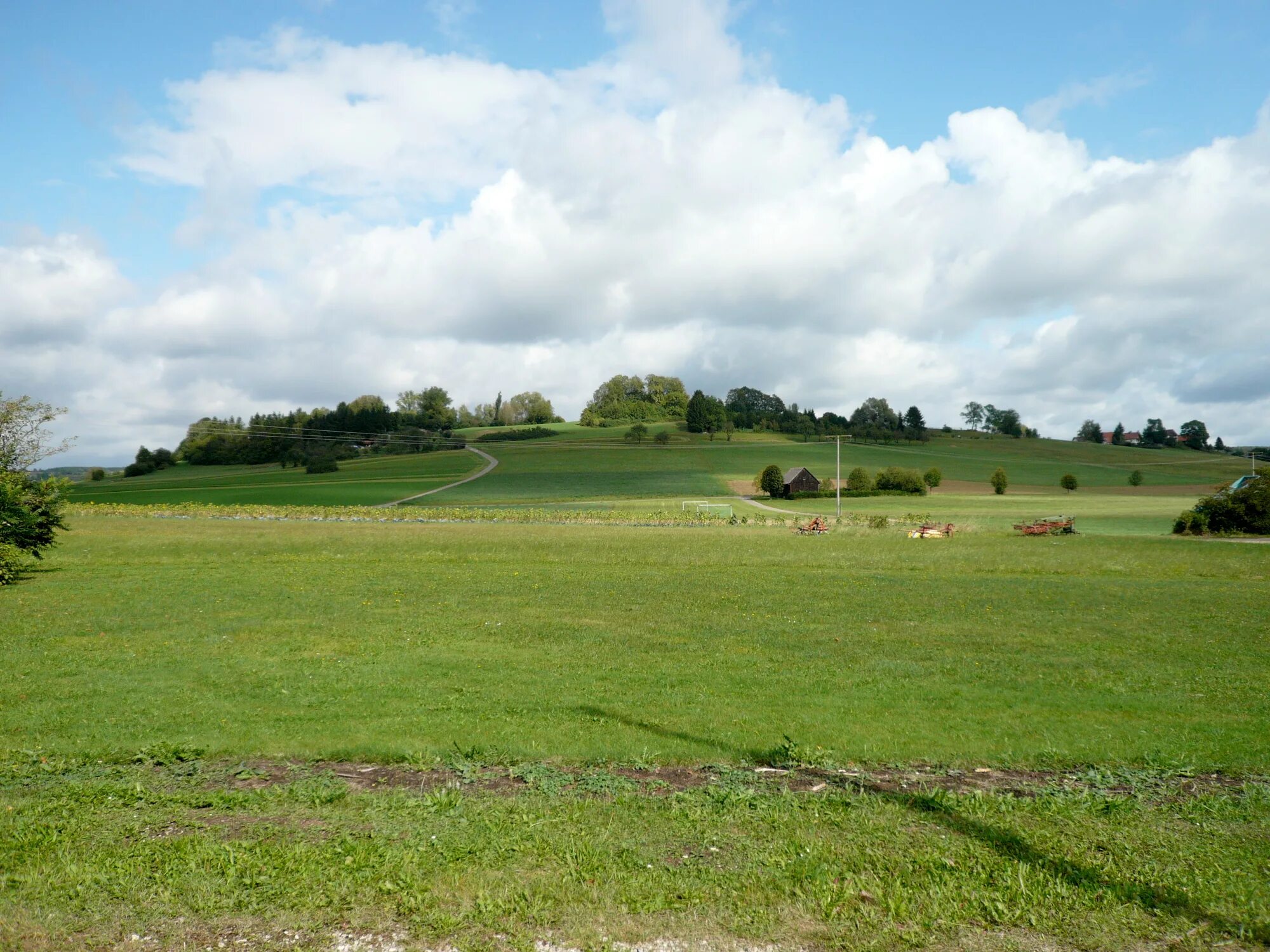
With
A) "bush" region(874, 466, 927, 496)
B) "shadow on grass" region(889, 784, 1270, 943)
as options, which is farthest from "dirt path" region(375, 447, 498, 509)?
"shadow on grass" region(889, 784, 1270, 943)

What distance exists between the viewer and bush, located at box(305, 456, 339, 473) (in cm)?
10625

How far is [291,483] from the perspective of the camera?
95.8 meters

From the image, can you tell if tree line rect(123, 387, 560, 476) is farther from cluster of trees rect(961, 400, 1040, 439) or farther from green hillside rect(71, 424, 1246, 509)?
cluster of trees rect(961, 400, 1040, 439)

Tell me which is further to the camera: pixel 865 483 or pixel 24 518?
pixel 865 483

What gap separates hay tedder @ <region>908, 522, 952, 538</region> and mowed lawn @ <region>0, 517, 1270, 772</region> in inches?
619

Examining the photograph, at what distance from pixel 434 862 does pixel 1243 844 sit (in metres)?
6.58

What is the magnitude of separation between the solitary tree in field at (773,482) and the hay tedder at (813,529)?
126 ft

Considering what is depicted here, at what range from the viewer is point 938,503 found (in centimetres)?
8250

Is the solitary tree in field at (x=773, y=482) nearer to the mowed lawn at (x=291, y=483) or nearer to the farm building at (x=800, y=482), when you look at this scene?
the farm building at (x=800, y=482)

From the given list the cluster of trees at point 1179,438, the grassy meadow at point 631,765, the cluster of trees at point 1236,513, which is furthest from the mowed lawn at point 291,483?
the cluster of trees at point 1179,438

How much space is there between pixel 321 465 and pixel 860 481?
6903 cm

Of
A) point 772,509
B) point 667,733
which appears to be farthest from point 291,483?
point 667,733

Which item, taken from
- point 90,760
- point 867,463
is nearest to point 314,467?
point 867,463

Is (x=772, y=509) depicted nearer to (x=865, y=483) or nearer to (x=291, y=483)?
(x=865, y=483)
